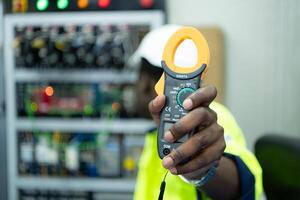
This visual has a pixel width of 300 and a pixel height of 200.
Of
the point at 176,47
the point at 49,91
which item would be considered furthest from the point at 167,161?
the point at 49,91

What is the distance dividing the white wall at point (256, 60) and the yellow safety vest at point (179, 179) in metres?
1.26

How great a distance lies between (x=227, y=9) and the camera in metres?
2.35

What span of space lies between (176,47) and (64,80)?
1804 mm

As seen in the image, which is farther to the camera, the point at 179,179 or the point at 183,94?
the point at 179,179

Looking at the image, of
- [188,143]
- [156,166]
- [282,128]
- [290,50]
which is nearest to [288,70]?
[290,50]

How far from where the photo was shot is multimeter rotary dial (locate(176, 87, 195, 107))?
506 mm

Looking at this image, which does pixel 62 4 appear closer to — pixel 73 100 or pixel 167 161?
pixel 73 100

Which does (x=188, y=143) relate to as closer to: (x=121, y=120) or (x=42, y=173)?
(x=121, y=120)

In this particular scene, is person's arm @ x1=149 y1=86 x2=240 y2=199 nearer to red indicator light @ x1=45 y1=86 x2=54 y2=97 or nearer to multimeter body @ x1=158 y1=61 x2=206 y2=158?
multimeter body @ x1=158 y1=61 x2=206 y2=158

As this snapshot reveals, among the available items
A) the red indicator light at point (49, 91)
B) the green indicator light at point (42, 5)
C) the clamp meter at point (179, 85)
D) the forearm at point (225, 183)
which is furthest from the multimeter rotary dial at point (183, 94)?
the green indicator light at point (42, 5)

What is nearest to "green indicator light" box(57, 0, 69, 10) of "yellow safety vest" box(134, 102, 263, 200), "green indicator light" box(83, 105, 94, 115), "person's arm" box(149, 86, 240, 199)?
"green indicator light" box(83, 105, 94, 115)

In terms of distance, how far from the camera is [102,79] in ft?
7.29

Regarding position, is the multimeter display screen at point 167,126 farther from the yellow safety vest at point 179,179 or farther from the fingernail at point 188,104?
the yellow safety vest at point 179,179

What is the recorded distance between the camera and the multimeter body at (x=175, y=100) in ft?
1.66
